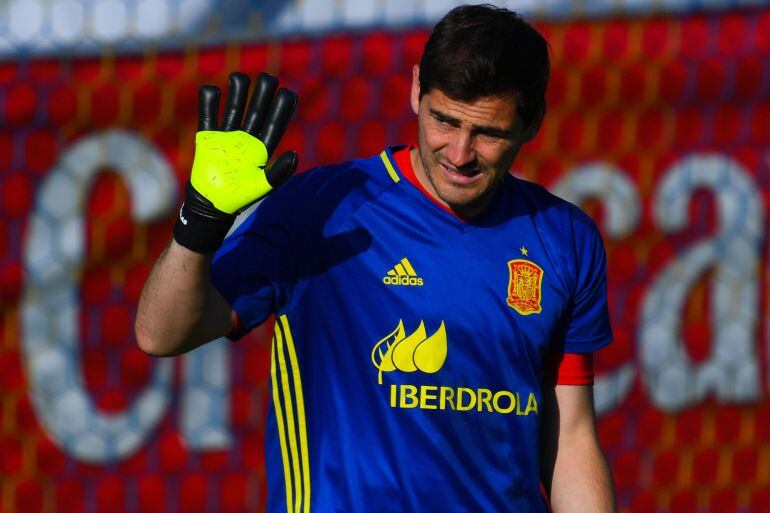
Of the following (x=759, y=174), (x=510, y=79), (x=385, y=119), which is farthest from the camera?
(x=759, y=174)

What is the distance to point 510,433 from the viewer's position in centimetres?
209

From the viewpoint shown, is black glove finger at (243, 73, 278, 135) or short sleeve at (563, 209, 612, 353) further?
short sleeve at (563, 209, 612, 353)

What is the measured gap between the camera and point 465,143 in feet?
6.55

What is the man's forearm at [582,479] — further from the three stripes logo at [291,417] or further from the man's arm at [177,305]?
the man's arm at [177,305]

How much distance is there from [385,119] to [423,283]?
65.4 inches

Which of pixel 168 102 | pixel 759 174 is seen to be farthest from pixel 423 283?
pixel 759 174

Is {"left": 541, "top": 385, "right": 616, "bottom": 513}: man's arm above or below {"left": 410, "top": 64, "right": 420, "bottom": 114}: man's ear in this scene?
below

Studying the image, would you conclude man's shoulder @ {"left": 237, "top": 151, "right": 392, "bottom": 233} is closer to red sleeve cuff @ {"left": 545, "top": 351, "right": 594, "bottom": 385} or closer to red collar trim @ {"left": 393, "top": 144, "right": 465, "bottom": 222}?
red collar trim @ {"left": 393, "top": 144, "right": 465, "bottom": 222}

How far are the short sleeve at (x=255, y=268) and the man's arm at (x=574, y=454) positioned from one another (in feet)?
1.85

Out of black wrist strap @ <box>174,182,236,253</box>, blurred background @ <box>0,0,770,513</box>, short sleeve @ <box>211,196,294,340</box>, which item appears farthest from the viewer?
blurred background @ <box>0,0,770,513</box>

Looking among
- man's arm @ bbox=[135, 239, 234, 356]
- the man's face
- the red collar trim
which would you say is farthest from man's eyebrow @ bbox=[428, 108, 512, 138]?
man's arm @ bbox=[135, 239, 234, 356]

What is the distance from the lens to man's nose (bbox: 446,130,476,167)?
6.55 ft

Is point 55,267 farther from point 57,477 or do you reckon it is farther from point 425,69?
point 425,69

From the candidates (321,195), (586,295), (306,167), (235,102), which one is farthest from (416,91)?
(306,167)
